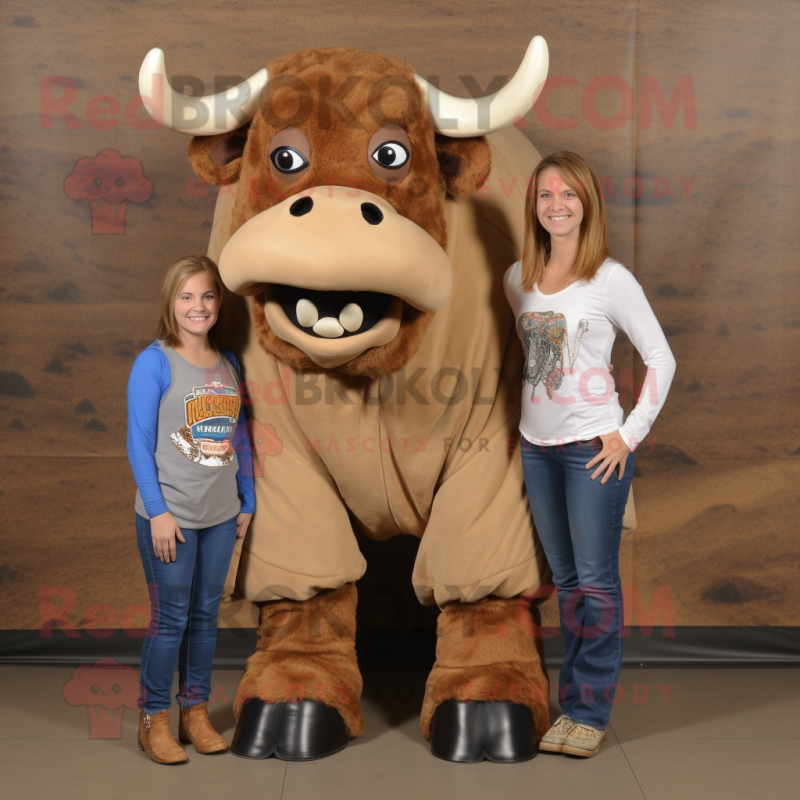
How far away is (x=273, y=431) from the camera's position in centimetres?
178

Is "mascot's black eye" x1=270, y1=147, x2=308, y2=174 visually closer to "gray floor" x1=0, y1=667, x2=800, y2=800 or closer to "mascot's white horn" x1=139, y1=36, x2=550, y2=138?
"mascot's white horn" x1=139, y1=36, x2=550, y2=138

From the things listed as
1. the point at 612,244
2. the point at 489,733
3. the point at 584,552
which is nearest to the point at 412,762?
the point at 489,733

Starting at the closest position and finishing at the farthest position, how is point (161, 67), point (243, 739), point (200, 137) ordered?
point (161, 67) → point (200, 137) → point (243, 739)

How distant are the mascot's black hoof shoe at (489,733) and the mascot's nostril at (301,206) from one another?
1006 millimetres

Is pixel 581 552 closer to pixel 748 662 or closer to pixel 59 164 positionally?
pixel 748 662

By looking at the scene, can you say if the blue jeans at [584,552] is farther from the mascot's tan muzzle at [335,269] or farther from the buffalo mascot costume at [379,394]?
the mascot's tan muzzle at [335,269]

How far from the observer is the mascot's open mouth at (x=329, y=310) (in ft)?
4.52

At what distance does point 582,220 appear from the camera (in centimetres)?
163

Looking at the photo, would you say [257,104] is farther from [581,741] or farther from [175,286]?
[581,741]

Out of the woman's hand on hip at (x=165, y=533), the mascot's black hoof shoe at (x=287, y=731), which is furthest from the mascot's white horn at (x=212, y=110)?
the mascot's black hoof shoe at (x=287, y=731)

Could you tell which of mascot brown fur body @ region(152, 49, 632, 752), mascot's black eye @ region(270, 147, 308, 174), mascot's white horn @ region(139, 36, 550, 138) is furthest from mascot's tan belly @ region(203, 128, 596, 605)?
mascot's black eye @ region(270, 147, 308, 174)

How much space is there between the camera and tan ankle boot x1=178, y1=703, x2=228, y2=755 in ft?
5.66

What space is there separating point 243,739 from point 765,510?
154 cm

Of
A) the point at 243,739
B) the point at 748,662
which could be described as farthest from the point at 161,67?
the point at 748,662
